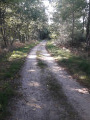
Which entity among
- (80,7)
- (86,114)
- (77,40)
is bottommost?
(86,114)

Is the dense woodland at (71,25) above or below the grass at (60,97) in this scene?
above

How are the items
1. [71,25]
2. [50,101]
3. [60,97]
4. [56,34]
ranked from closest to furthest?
[50,101]
[60,97]
[71,25]
[56,34]

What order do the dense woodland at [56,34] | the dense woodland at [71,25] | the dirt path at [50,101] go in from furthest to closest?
the dense woodland at [71,25], the dense woodland at [56,34], the dirt path at [50,101]

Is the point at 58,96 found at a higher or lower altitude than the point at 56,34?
lower

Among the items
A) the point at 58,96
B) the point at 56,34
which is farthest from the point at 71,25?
the point at 58,96

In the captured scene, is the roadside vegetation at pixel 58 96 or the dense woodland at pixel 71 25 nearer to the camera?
the roadside vegetation at pixel 58 96

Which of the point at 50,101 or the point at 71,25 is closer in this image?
the point at 50,101

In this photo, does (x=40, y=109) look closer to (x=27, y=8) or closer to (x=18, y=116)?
(x=18, y=116)

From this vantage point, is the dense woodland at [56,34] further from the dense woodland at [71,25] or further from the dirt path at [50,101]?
the dirt path at [50,101]

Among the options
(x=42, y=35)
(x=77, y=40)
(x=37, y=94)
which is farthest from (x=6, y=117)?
(x=42, y=35)

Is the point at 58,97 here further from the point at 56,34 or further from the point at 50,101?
the point at 56,34

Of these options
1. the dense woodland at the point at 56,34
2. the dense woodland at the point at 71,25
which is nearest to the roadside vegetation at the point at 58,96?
the dense woodland at the point at 56,34

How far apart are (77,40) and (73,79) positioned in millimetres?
16825

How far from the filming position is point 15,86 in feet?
20.9
